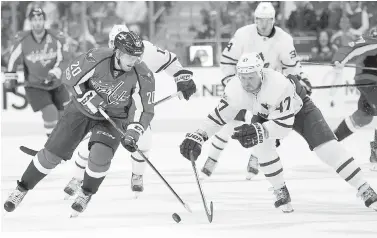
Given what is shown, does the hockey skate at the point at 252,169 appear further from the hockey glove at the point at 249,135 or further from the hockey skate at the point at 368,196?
the hockey glove at the point at 249,135

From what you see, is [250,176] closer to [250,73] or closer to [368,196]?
[368,196]

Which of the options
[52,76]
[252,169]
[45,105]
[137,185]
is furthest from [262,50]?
[45,105]

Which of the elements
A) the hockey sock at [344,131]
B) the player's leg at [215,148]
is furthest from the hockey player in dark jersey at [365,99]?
the player's leg at [215,148]

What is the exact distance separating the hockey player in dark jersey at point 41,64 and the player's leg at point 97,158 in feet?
8.02

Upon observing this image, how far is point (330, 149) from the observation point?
4.51 meters

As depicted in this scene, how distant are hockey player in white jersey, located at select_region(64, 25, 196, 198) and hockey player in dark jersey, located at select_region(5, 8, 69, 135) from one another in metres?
1.61

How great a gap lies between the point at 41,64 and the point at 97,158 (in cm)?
278

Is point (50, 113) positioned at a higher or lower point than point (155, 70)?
lower

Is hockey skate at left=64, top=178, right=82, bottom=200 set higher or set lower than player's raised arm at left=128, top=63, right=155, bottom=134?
lower

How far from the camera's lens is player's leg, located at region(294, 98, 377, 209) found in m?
4.51

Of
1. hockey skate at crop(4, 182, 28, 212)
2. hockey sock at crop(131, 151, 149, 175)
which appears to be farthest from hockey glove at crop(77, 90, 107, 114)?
hockey sock at crop(131, 151, 149, 175)

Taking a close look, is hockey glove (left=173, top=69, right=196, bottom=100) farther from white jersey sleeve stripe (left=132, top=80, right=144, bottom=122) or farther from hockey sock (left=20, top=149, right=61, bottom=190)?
hockey sock (left=20, top=149, right=61, bottom=190)

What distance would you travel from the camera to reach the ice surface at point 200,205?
4.11 metres

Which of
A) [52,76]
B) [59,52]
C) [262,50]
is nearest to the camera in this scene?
[262,50]
